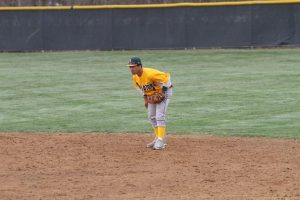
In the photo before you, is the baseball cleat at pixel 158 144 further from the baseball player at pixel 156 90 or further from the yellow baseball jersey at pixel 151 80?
the yellow baseball jersey at pixel 151 80

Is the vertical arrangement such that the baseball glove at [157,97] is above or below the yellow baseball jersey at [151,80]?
below

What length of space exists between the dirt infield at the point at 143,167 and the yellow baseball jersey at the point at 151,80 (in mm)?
944

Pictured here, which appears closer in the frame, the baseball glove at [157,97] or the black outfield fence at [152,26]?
the baseball glove at [157,97]

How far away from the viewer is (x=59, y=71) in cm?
2403

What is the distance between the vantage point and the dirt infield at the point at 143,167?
906cm

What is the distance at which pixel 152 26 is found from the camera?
28500mm

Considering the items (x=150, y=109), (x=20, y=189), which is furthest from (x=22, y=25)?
(x=20, y=189)

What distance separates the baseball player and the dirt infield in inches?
14.3

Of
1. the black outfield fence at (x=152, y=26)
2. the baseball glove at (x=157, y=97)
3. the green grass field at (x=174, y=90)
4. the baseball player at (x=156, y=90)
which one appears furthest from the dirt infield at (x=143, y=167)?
the black outfield fence at (x=152, y=26)

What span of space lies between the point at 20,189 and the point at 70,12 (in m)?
20.4

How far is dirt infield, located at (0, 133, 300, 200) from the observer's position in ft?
29.7

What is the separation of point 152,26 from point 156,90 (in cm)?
1697

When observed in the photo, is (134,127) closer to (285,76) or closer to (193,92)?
(193,92)

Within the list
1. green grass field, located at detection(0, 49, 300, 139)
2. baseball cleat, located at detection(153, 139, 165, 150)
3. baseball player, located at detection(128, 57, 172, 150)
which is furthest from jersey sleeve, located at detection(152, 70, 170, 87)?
green grass field, located at detection(0, 49, 300, 139)
